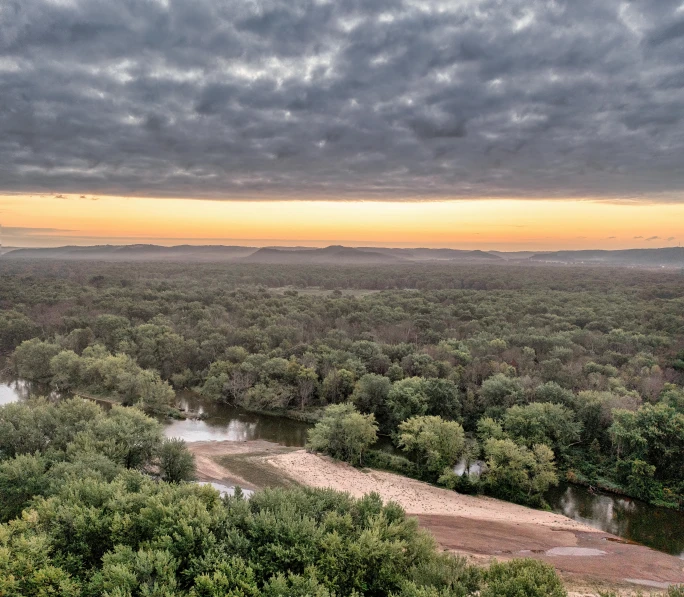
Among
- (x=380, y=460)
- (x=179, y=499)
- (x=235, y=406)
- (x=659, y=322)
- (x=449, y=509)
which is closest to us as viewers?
(x=179, y=499)

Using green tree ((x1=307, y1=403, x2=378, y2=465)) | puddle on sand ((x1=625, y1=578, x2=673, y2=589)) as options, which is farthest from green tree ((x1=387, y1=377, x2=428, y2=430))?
puddle on sand ((x1=625, y1=578, x2=673, y2=589))

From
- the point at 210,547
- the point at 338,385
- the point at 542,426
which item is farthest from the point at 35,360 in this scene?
the point at 542,426

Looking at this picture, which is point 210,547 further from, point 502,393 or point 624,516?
point 502,393

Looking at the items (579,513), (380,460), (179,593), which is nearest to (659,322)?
(579,513)

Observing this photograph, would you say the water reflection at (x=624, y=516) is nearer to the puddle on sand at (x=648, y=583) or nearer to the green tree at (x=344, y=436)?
the puddle on sand at (x=648, y=583)

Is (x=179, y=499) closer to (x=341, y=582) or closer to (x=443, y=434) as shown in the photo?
(x=341, y=582)

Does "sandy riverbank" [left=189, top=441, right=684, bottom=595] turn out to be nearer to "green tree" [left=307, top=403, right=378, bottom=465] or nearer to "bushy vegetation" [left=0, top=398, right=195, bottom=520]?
"green tree" [left=307, top=403, right=378, bottom=465]
